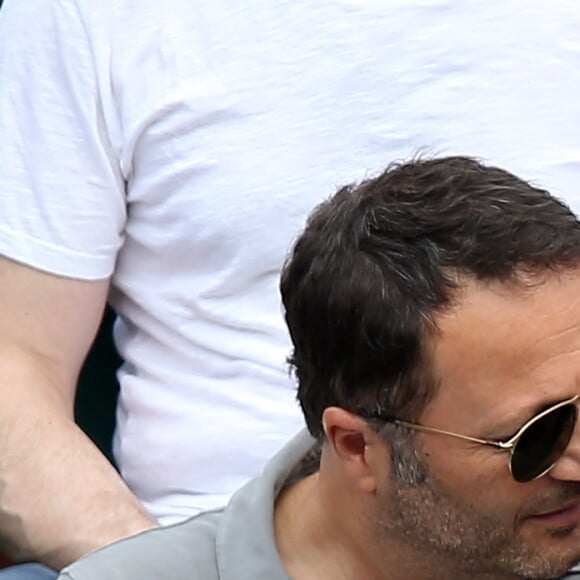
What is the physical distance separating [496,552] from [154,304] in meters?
0.56

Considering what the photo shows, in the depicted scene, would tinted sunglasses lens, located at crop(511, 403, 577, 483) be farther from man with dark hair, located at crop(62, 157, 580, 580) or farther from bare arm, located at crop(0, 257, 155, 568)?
bare arm, located at crop(0, 257, 155, 568)

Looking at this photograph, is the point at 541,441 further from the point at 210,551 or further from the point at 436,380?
the point at 210,551

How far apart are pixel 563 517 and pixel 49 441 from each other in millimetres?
583

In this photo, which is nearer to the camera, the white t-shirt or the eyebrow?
the eyebrow

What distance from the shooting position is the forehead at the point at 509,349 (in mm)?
1196

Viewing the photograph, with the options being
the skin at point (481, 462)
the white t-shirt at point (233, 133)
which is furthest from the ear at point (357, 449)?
the white t-shirt at point (233, 133)

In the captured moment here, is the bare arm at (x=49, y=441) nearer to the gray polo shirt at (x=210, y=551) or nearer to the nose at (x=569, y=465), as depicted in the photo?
the gray polo shirt at (x=210, y=551)

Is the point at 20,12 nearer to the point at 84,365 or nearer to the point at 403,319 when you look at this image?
the point at 84,365

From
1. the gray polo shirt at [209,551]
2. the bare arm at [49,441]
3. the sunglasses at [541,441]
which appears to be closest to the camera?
the sunglasses at [541,441]

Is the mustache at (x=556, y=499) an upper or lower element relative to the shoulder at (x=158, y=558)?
upper

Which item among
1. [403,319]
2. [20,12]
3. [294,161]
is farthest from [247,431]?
[20,12]

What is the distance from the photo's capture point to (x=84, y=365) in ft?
6.05

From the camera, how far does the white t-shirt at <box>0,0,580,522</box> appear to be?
159 centimetres

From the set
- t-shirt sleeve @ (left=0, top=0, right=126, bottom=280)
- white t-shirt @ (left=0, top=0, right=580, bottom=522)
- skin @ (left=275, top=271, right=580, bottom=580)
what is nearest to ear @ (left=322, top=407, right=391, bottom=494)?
skin @ (left=275, top=271, right=580, bottom=580)
